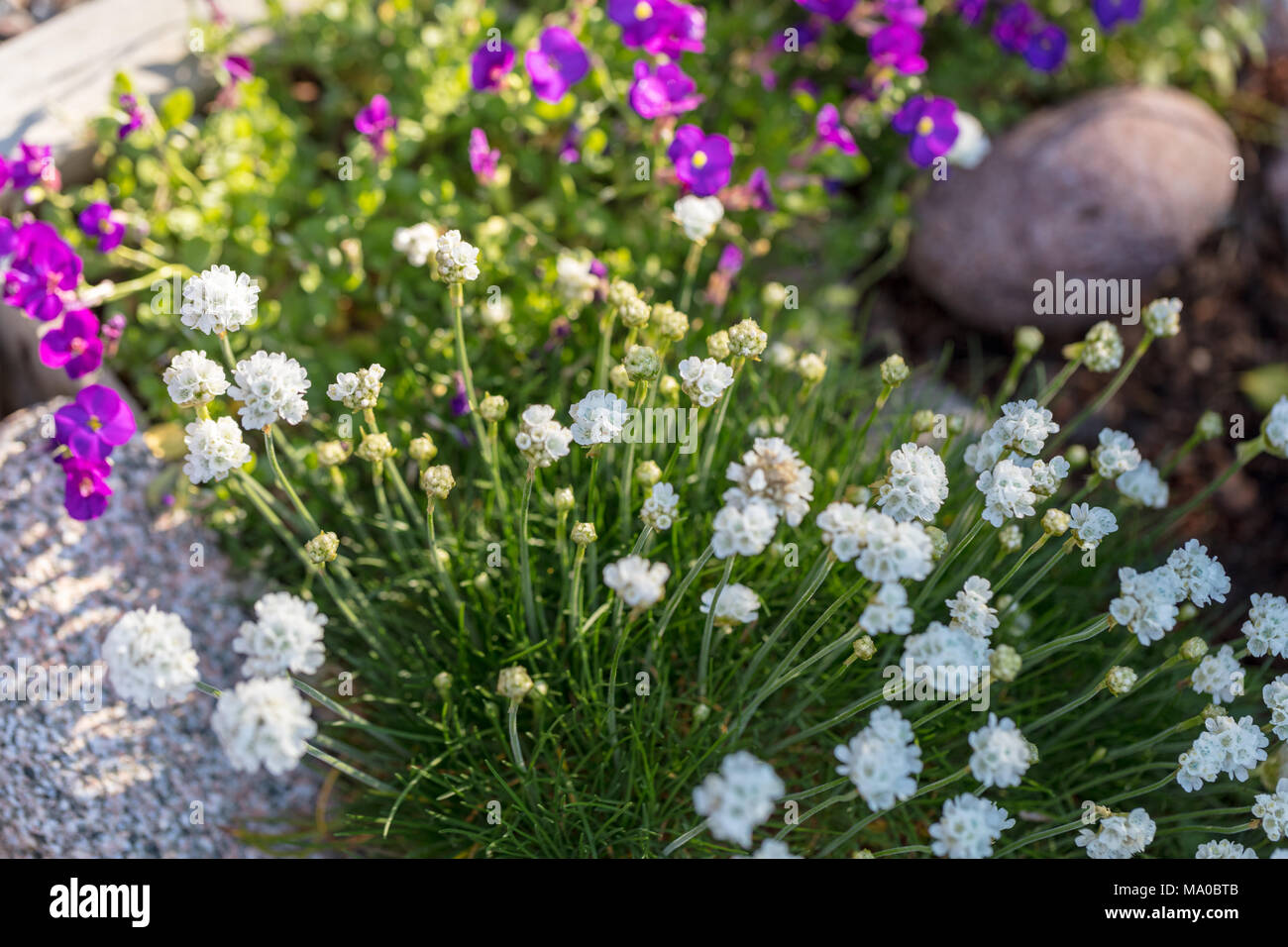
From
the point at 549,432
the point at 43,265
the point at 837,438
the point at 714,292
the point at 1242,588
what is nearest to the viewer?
the point at 549,432

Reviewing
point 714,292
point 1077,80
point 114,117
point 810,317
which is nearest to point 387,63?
point 114,117

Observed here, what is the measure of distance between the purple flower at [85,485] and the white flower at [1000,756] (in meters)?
1.90

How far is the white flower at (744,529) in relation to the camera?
160 centimetres

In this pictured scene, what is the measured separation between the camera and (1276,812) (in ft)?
6.17

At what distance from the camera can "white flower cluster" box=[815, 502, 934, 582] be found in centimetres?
158

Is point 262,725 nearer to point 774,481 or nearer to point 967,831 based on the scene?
point 774,481

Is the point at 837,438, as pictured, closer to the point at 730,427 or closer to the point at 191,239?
the point at 730,427

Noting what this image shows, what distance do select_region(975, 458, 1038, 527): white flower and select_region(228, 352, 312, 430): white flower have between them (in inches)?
49.1

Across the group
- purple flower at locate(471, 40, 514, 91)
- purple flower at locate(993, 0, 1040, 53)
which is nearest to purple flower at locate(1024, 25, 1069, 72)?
purple flower at locate(993, 0, 1040, 53)

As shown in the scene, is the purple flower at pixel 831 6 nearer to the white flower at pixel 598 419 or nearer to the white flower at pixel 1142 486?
the white flower at pixel 1142 486

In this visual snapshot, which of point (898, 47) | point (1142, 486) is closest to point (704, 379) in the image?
point (1142, 486)

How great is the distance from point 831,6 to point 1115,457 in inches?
66.7

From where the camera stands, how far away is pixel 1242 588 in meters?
3.40

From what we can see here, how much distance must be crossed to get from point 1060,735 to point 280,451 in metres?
2.17
